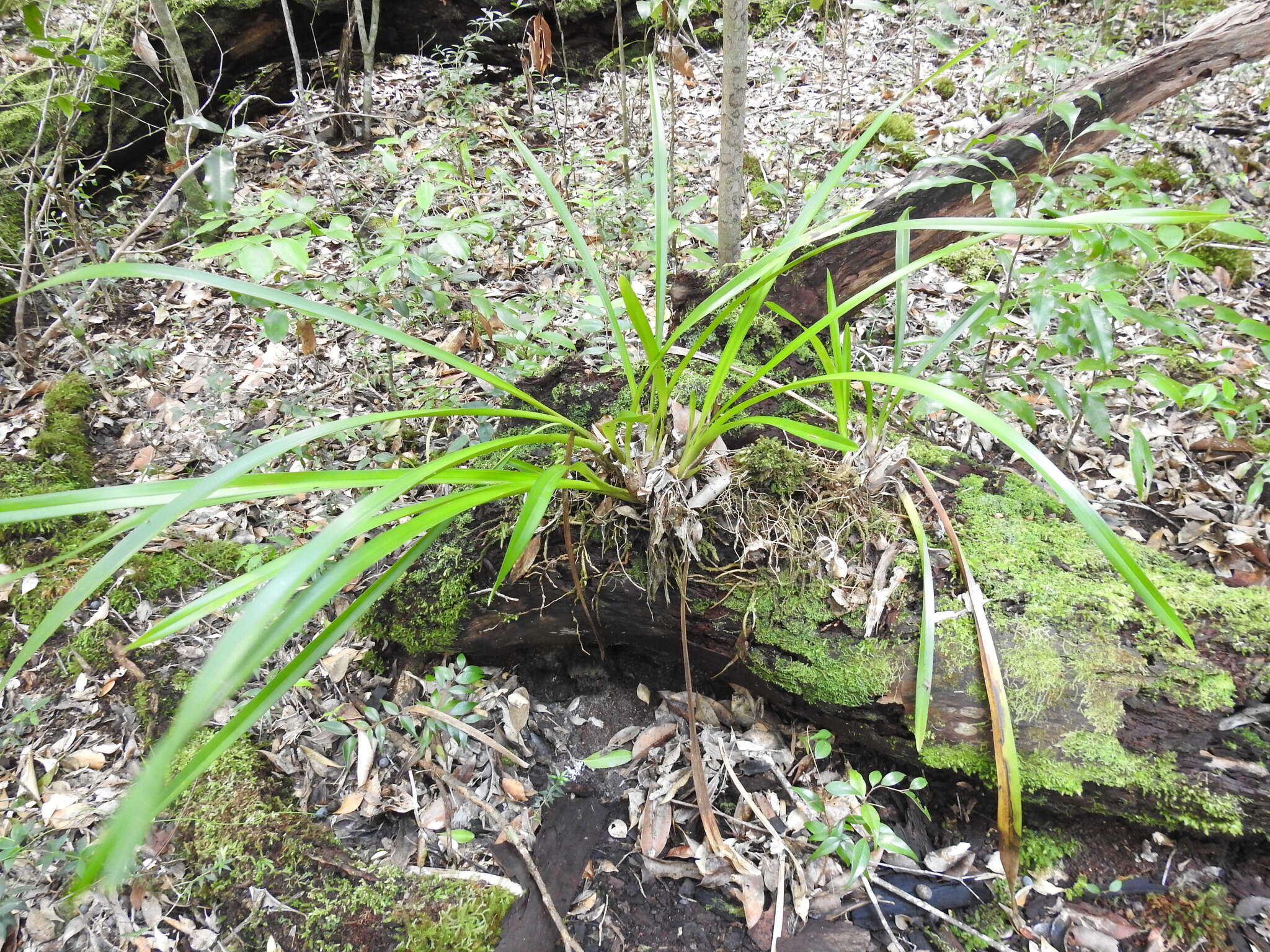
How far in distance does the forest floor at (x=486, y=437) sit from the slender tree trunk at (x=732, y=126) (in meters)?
0.14

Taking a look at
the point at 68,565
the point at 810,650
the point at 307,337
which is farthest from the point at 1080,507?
the point at 68,565

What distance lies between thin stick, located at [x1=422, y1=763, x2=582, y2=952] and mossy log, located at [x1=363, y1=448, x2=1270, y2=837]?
0.90 ft

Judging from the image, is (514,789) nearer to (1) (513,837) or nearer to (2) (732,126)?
(1) (513,837)

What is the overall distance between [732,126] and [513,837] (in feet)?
6.02

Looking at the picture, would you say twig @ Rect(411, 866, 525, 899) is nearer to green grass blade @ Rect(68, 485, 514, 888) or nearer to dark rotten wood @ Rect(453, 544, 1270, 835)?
dark rotten wood @ Rect(453, 544, 1270, 835)

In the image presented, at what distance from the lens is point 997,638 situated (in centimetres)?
123

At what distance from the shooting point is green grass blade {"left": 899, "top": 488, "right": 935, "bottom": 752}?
1.15 m

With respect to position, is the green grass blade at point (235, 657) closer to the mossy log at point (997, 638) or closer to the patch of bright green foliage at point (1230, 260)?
the mossy log at point (997, 638)

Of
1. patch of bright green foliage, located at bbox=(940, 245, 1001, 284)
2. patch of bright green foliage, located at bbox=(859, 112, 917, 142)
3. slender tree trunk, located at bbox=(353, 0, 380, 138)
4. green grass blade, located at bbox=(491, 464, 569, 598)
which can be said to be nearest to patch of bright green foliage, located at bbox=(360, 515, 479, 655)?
green grass blade, located at bbox=(491, 464, 569, 598)

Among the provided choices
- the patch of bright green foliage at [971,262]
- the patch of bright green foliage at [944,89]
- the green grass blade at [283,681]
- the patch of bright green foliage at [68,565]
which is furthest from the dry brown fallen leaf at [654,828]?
the patch of bright green foliage at [944,89]

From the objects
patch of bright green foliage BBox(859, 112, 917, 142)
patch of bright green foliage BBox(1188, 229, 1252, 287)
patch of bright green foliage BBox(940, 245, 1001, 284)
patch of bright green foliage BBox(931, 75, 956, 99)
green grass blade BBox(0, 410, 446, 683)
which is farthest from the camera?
patch of bright green foliage BBox(931, 75, 956, 99)

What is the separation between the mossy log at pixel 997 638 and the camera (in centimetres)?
112

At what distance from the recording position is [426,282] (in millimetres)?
2160

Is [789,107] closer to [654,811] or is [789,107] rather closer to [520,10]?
[520,10]
